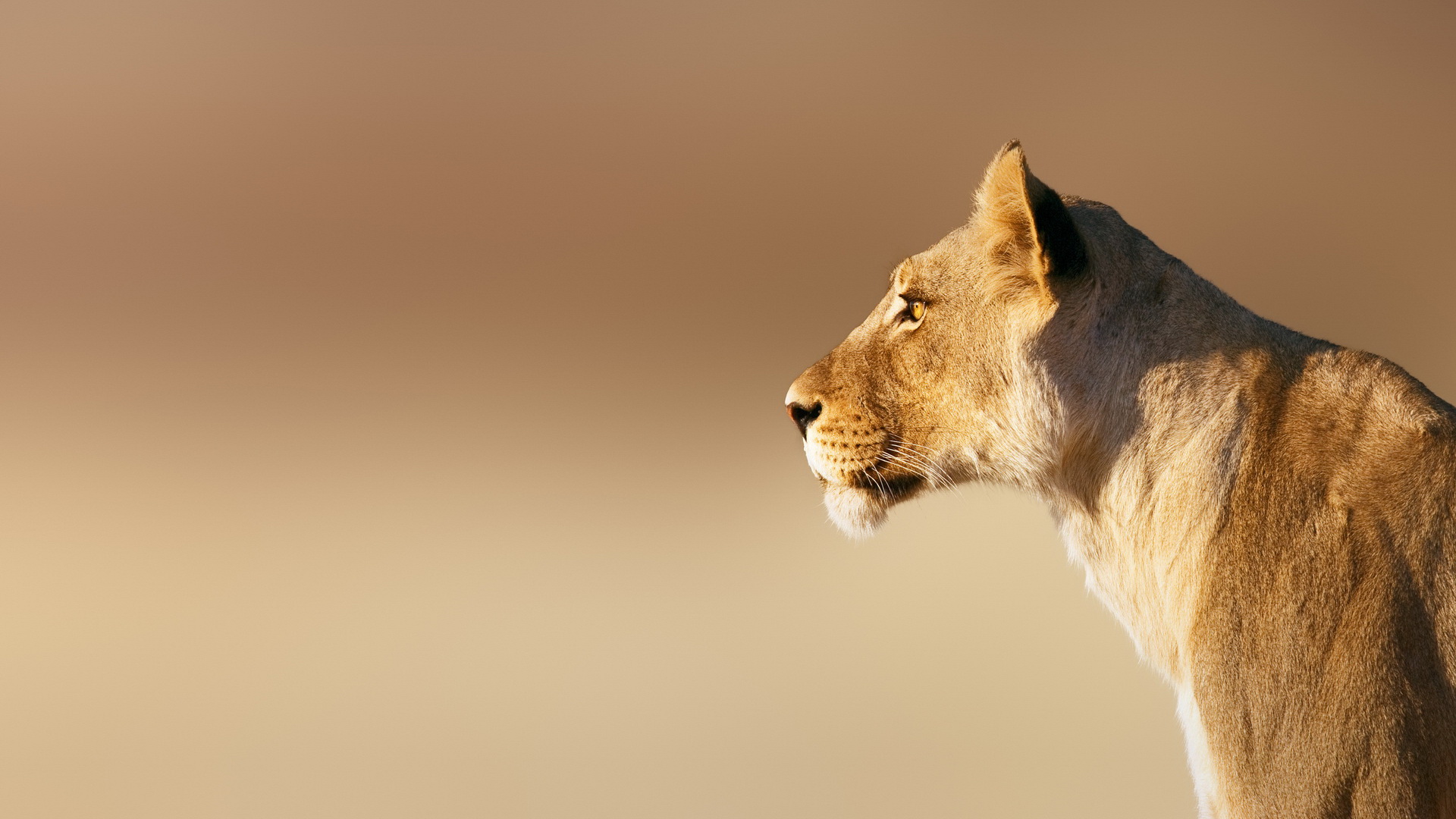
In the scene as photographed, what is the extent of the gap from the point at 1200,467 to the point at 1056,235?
436mm

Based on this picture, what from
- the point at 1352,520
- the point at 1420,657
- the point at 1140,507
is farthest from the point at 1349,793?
the point at 1140,507

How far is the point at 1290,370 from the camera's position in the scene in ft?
6.11

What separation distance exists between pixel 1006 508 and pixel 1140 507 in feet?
9.16

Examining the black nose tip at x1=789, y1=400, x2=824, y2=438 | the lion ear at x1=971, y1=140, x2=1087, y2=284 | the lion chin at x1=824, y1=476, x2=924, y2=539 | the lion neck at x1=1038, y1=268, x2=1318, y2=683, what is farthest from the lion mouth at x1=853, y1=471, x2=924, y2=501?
the lion ear at x1=971, y1=140, x2=1087, y2=284

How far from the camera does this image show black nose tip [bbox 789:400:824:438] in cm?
227

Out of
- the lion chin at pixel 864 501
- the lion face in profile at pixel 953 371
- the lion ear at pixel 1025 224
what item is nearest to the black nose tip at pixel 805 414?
the lion face in profile at pixel 953 371

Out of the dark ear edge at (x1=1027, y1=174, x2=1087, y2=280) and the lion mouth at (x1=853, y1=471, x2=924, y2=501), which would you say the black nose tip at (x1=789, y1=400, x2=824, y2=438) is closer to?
the lion mouth at (x1=853, y1=471, x2=924, y2=501)

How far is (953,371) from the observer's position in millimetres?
2068

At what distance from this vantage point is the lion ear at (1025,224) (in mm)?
1861

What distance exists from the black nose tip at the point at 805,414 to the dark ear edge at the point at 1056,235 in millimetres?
535

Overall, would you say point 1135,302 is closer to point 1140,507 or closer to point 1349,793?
point 1140,507

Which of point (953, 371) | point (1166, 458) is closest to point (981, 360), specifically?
point (953, 371)

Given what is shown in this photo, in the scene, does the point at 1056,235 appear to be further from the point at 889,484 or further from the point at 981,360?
the point at 889,484

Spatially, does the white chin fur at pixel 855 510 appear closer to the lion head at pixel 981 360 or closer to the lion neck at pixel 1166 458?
the lion head at pixel 981 360
